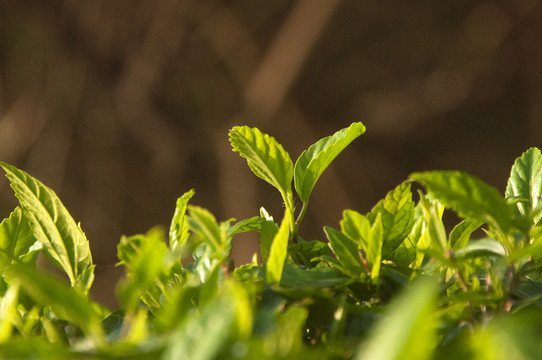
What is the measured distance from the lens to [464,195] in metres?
0.32

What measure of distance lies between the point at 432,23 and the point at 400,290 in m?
2.88

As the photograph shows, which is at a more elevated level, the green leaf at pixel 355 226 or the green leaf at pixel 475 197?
the green leaf at pixel 475 197

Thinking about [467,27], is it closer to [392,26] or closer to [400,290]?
[392,26]

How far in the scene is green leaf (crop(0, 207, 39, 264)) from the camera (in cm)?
46

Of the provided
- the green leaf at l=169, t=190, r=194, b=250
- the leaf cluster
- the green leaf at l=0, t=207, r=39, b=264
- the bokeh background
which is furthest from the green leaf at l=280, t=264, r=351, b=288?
the bokeh background

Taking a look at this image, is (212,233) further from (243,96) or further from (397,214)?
(243,96)

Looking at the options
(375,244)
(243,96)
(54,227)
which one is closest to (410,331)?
(375,244)

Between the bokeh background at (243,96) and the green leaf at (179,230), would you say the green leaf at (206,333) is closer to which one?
the green leaf at (179,230)

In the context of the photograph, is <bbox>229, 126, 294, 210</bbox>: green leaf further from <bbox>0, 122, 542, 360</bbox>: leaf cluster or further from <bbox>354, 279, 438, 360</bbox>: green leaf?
<bbox>354, 279, 438, 360</bbox>: green leaf

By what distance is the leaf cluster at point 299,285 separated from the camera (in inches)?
9.3

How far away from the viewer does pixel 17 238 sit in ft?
1.53

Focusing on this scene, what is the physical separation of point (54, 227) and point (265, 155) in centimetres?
15

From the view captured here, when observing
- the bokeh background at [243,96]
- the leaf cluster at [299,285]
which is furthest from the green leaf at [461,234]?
the bokeh background at [243,96]

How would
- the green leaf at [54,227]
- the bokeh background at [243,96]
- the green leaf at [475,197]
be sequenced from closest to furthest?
the green leaf at [475,197] < the green leaf at [54,227] < the bokeh background at [243,96]
